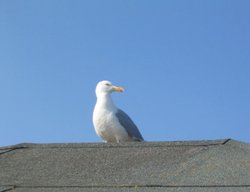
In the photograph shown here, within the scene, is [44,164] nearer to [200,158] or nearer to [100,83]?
[200,158]

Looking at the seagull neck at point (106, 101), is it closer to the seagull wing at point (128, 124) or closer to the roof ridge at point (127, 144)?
the seagull wing at point (128, 124)

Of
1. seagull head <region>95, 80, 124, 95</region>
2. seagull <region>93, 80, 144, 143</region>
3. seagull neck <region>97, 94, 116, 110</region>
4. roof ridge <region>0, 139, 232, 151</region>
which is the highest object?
seagull head <region>95, 80, 124, 95</region>

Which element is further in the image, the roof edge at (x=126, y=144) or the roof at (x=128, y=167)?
the roof edge at (x=126, y=144)

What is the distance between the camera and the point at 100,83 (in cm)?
750

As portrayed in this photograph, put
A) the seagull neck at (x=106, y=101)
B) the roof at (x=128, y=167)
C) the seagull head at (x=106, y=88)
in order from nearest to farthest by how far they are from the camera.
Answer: the roof at (x=128, y=167)
the seagull neck at (x=106, y=101)
the seagull head at (x=106, y=88)

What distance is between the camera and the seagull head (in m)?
7.32

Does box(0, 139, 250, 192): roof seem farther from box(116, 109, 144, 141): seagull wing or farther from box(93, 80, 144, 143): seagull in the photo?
box(116, 109, 144, 141): seagull wing

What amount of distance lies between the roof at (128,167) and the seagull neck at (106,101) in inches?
49.9

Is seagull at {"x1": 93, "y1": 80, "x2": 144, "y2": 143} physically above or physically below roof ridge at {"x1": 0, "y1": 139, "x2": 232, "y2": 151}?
above

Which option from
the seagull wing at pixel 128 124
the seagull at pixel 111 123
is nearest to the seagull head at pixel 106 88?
the seagull at pixel 111 123

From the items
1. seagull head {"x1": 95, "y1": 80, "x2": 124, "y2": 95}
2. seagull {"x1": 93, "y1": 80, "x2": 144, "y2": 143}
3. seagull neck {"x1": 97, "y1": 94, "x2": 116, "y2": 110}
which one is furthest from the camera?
seagull head {"x1": 95, "y1": 80, "x2": 124, "y2": 95}

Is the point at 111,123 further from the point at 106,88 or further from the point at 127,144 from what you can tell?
the point at 127,144

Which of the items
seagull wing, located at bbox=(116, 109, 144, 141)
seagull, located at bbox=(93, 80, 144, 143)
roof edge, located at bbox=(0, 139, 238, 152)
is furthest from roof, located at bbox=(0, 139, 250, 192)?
seagull wing, located at bbox=(116, 109, 144, 141)

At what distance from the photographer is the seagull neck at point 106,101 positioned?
7.01 meters
